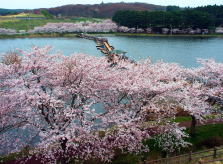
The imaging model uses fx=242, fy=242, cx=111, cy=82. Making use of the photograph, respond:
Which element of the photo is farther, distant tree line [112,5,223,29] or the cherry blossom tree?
distant tree line [112,5,223,29]

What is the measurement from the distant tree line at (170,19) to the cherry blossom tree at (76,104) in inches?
2803

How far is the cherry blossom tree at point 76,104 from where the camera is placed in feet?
36.1

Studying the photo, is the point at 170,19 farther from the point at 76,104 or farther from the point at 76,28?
the point at 76,104

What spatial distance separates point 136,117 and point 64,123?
3751 millimetres

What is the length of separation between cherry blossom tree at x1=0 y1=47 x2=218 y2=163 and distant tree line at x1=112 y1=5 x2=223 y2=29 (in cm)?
7121

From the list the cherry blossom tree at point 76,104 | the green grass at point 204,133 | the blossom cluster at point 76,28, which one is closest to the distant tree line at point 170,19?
the blossom cluster at point 76,28

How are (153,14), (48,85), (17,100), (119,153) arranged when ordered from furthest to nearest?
(153,14)
(119,153)
(48,85)
(17,100)

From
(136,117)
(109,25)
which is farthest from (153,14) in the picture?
(136,117)

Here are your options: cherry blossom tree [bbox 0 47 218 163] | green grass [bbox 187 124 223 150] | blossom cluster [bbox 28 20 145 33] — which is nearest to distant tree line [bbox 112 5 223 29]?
blossom cluster [bbox 28 20 145 33]

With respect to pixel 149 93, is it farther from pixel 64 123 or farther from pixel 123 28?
pixel 123 28

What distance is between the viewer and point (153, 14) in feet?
273

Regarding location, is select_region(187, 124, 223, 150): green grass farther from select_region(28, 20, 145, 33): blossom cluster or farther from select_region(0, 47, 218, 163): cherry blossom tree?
select_region(28, 20, 145, 33): blossom cluster

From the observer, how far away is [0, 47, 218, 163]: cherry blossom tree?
11016 millimetres

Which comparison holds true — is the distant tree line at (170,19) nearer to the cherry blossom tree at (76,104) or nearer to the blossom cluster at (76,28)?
the blossom cluster at (76,28)
